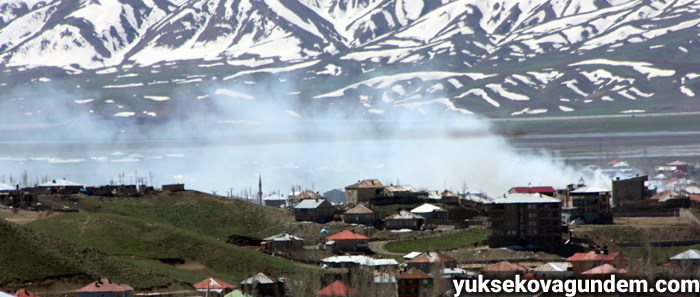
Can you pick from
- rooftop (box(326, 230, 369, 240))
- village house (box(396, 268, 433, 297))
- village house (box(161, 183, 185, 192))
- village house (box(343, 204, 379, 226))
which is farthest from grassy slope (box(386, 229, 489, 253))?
village house (box(161, 183, 185, 192))

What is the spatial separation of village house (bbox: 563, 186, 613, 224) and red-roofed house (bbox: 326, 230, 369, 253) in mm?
22373

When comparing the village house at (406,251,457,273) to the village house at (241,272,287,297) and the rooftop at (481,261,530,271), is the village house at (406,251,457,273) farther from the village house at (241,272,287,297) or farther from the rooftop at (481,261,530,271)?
the village house at (241,272,287,297)

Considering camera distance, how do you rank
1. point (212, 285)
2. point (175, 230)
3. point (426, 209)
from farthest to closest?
point (426, 209) < point (175, 230) < point (212, 285)

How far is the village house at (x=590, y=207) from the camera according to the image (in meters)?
120

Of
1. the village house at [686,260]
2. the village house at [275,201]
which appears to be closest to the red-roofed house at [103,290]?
the village house at [686,260]

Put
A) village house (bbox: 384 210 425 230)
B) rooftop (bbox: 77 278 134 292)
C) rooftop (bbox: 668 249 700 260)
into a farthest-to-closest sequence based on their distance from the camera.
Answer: village house (bbox: 384 210 425 230) < rooftop (bbox: 668 249 700 260) < rooftop (bbox: 77 278 134 292)

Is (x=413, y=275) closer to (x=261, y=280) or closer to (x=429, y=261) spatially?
(x=429, y=261)

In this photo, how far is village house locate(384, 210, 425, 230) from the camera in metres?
123

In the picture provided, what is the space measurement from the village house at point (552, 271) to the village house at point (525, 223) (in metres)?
17.3

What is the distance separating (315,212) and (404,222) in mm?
10329

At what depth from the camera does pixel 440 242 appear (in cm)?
11162

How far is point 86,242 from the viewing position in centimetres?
9912

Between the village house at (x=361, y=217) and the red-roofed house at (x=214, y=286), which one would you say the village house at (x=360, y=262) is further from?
the village house at (x=361, y=217)

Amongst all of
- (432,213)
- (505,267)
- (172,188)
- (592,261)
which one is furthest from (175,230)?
(592,261)
